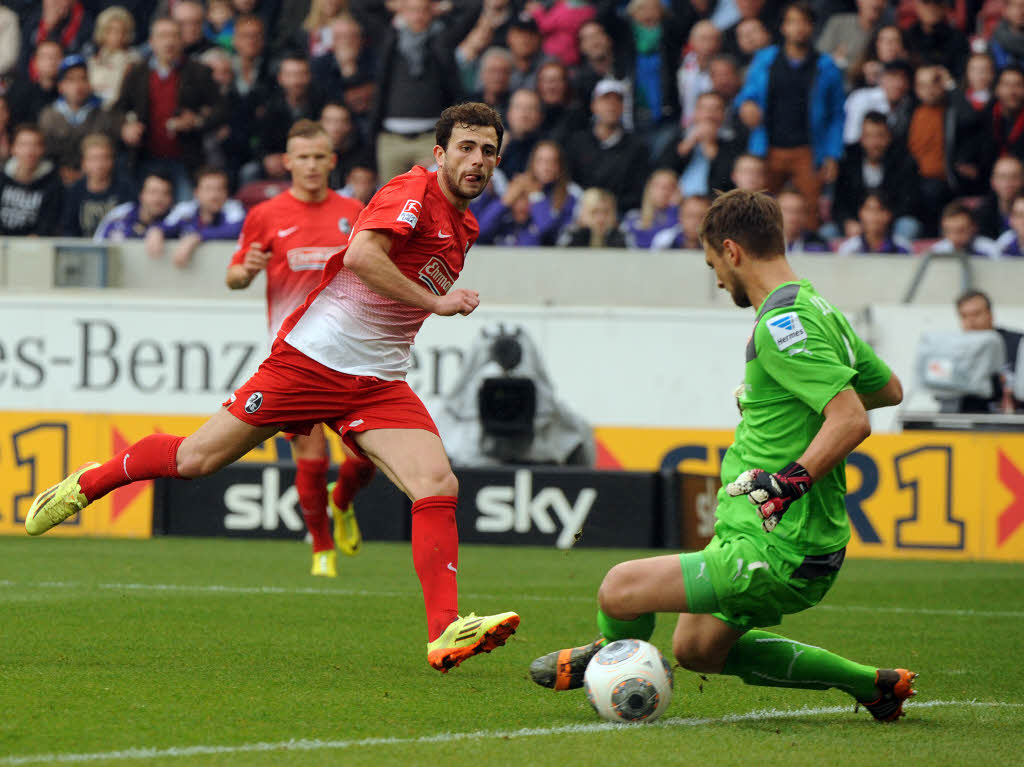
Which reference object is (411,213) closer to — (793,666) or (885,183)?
(793,666)

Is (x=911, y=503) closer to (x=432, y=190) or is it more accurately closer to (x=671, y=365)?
(x=671, y=365)

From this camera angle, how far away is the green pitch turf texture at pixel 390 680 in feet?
15.6

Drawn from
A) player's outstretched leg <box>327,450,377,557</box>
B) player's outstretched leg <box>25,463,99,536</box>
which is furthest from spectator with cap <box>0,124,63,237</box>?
player's outstretched leg <box>25,463,99,536</box>

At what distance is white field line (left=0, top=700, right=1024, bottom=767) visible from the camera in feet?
14.5

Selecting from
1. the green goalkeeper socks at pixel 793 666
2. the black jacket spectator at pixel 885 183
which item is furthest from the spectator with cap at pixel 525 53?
the green goalkeeper socks at pixel 793 666

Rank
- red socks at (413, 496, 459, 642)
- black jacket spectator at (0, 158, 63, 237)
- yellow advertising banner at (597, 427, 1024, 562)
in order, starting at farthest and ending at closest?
black jacket spectator at (0, 158, 63, 237)
yellow advertising banner at (597, 427, 1024, 562)
red socks at (413, 496, 459, 642)

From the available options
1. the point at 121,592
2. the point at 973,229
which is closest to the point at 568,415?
the point at 973,229

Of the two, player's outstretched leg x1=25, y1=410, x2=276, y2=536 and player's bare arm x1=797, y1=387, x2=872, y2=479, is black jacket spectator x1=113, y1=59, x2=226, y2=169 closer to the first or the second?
player's outstretched leg x1=25, y1=410, x2=276, y2=536

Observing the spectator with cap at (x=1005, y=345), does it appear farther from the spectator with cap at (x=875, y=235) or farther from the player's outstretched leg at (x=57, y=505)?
the player's outstretched leg at (x=57, y=505)

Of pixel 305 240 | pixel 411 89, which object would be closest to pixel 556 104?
pixel 411 89

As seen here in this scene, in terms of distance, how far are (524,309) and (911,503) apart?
12.0 feet

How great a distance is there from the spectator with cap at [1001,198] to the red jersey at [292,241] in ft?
24.7

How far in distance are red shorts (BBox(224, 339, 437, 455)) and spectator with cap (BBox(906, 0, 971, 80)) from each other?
1105cm

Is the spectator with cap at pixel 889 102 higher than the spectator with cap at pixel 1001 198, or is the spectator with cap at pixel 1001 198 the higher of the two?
the spectator with cap at pixel 889 102
